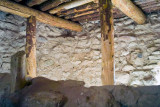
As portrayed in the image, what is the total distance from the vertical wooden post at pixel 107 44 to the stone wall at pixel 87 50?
1240mm

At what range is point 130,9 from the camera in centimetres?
233

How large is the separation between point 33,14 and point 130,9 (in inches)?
59.2

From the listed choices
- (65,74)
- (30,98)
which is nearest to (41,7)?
(65,74)

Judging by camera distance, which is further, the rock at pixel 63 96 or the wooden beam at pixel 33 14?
the wooden beam at pixel 33 14

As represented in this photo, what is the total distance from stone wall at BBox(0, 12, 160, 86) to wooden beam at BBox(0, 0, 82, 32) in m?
0.31

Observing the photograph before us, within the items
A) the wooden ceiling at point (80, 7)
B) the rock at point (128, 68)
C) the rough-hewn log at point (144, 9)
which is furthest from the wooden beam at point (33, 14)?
the rock at point (128, 68)

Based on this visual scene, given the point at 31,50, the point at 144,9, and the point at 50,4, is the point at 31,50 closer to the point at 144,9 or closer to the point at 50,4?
the point at 50,4

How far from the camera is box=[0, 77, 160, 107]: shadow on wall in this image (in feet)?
2.96

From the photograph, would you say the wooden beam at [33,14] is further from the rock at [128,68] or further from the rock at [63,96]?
the rock at [63,96]

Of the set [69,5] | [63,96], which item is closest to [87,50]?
[69,5]

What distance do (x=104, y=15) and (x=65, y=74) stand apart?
1729 millimetres

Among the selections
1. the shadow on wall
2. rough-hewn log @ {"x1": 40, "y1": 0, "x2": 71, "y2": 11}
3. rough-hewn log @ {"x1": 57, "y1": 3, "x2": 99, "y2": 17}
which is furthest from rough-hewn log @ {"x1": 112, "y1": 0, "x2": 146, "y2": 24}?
the shadow on wall

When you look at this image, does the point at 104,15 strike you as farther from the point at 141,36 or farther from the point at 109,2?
the point at 141,36

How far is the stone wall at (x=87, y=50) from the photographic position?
8.94 feet
